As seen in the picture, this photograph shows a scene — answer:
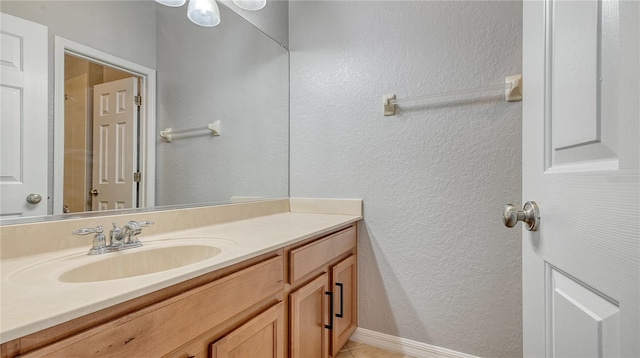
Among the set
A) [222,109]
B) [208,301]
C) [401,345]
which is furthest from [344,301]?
[222,109]

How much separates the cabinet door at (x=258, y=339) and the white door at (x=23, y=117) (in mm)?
687

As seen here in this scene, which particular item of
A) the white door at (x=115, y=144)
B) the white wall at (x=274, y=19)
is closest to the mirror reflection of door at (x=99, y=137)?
the white door at (x=115, y=144)

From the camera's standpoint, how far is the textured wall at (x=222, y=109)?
1.24m

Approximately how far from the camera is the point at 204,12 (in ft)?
4.48

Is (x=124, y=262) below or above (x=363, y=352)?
above

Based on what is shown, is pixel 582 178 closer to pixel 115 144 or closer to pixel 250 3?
pixel 115 144

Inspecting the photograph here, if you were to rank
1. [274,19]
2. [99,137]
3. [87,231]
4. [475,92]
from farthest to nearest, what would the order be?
[274,19] < [475,92] < [99,137] < [87,231]

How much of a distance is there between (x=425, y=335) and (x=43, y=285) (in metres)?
1.58

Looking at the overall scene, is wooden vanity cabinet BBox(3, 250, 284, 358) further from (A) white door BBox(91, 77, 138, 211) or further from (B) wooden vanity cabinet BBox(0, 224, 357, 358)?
(A) white door BBox(91, 77, 138, 211)

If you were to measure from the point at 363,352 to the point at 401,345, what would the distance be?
21 cm

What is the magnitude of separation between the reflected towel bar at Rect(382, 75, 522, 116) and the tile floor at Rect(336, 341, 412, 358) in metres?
1.30

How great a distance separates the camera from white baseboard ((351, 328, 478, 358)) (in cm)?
149

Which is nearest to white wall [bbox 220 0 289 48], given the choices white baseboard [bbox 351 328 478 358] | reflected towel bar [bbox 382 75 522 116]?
reflected towel bar [bbox 382 75 522 116]

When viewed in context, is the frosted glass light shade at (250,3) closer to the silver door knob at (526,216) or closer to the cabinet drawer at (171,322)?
the cabinet drawer at (171,322)
